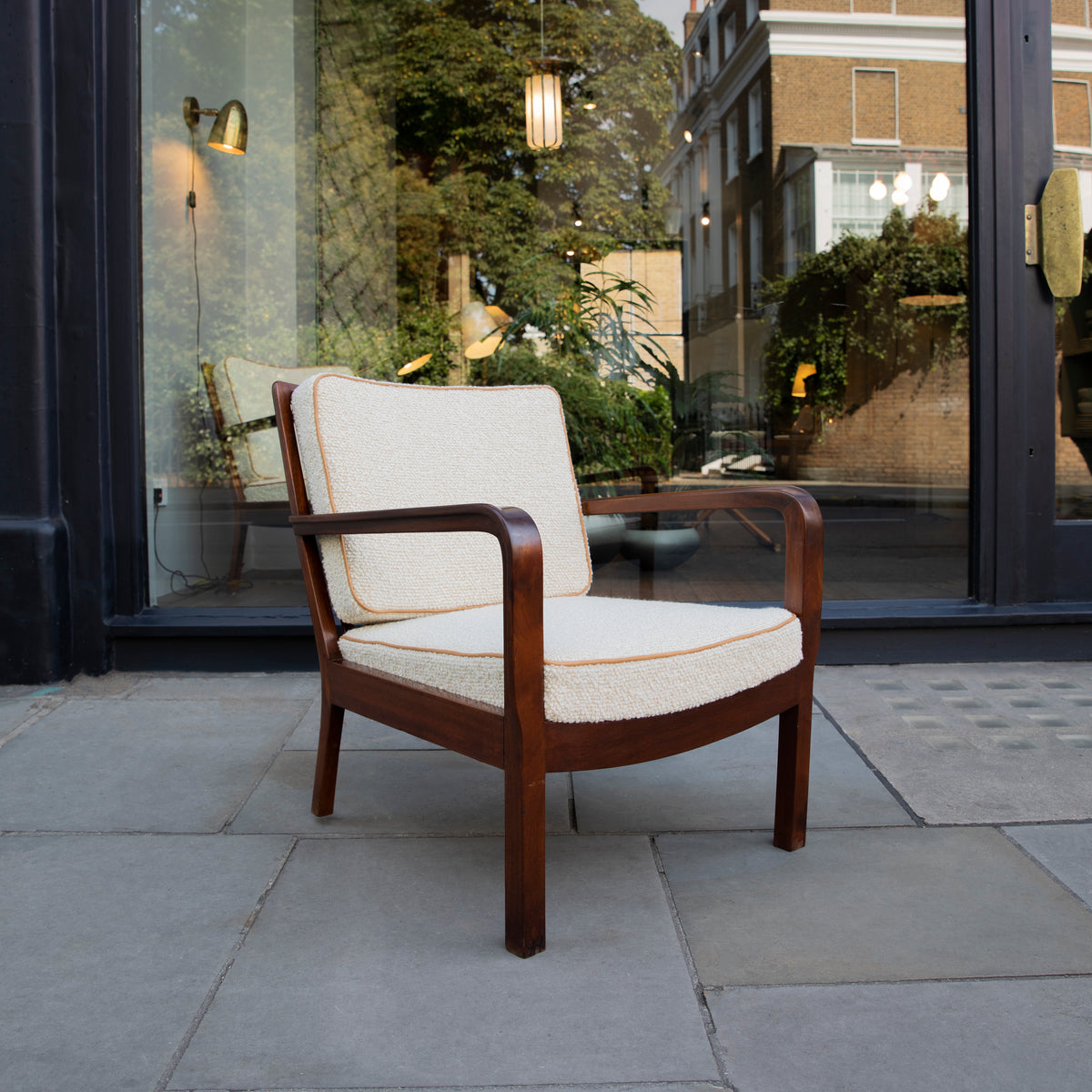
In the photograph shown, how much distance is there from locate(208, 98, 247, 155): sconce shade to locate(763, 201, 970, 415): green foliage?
8.42ft

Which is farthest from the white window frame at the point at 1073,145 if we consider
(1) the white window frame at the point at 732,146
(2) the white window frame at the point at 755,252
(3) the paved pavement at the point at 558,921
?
(3) the paved pavement at the point at 558,921

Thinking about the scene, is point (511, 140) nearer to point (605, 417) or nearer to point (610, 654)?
point (605, 417)

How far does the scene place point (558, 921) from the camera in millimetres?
1289

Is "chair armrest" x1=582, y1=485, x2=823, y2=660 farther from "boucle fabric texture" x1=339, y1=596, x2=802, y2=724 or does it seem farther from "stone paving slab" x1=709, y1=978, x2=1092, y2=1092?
"stone paving slab" x1=709, y1=978, x2=1092, y2=1092

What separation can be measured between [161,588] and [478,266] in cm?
323

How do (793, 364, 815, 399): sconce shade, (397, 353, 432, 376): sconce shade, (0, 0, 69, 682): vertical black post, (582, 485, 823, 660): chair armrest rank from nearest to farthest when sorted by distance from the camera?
1. (582, 485, 823, 660): chair armrest
2. (0, 0, 69, 682): vertical black post
3. (793, 364, 815, 399): sconce shade
4. (397, 353, 432, 376): sconce shade

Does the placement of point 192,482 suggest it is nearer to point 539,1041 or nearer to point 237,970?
point 237,970

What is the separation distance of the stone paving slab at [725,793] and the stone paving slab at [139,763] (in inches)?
28.1

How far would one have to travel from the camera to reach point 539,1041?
101cm

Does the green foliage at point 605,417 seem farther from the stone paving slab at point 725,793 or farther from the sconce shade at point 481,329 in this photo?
the stone paving slab at point 725,793

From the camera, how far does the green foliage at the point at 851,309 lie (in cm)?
373

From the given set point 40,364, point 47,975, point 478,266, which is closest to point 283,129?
point 478,266

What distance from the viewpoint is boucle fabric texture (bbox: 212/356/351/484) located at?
3.66 metres

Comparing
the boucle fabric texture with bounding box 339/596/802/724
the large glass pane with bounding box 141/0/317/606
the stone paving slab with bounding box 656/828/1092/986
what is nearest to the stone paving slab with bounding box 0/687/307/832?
the boucle fabric texture with bounding box 339/596/802/724
